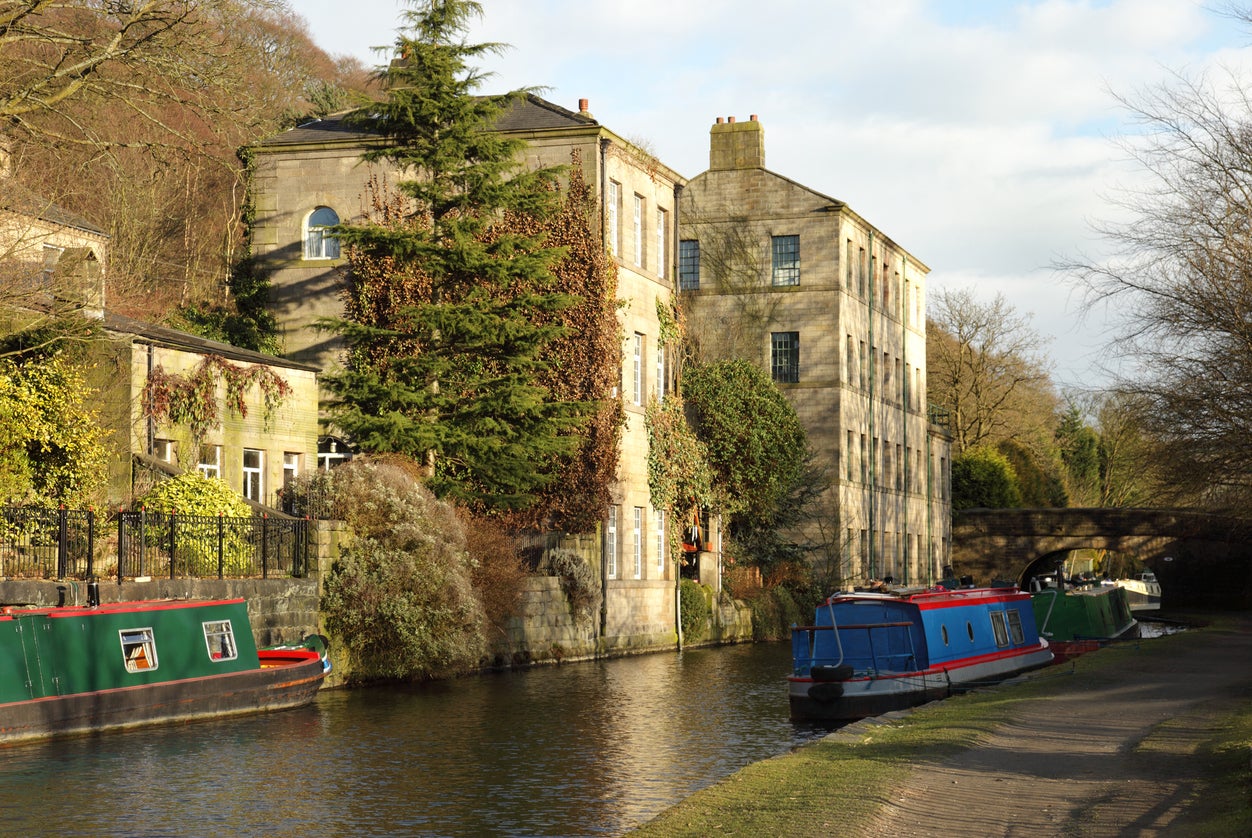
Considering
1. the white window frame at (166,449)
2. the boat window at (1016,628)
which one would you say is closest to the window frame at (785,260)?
the boat window at (1016,628)

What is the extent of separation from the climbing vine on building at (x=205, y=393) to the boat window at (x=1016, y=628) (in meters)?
16.7

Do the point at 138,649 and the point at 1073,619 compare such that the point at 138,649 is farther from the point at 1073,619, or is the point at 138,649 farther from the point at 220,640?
the point at 1073,619

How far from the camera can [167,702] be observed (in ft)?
75.6

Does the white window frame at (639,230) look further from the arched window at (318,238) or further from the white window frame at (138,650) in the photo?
the white window frame at (138,650)

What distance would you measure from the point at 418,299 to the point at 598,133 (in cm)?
693

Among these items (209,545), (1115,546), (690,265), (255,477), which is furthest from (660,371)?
(1115,546)

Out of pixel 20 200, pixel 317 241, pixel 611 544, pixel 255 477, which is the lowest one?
pixel 611 544

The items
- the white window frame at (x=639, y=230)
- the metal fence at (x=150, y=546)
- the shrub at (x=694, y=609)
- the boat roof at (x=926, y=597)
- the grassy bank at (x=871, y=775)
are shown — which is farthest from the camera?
the shrub at (x=694, y=609)

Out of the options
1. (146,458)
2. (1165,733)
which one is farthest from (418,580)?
(1165,733)

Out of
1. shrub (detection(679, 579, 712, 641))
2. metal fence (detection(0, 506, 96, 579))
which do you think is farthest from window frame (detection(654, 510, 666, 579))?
metal fence (detection(0, 506, 96, 579))

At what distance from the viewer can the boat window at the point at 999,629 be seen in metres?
31.3

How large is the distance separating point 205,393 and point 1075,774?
71.1ft

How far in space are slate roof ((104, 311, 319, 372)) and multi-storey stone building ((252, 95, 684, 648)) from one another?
5665 mm

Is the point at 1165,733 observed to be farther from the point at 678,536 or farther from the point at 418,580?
the point at 678,536
